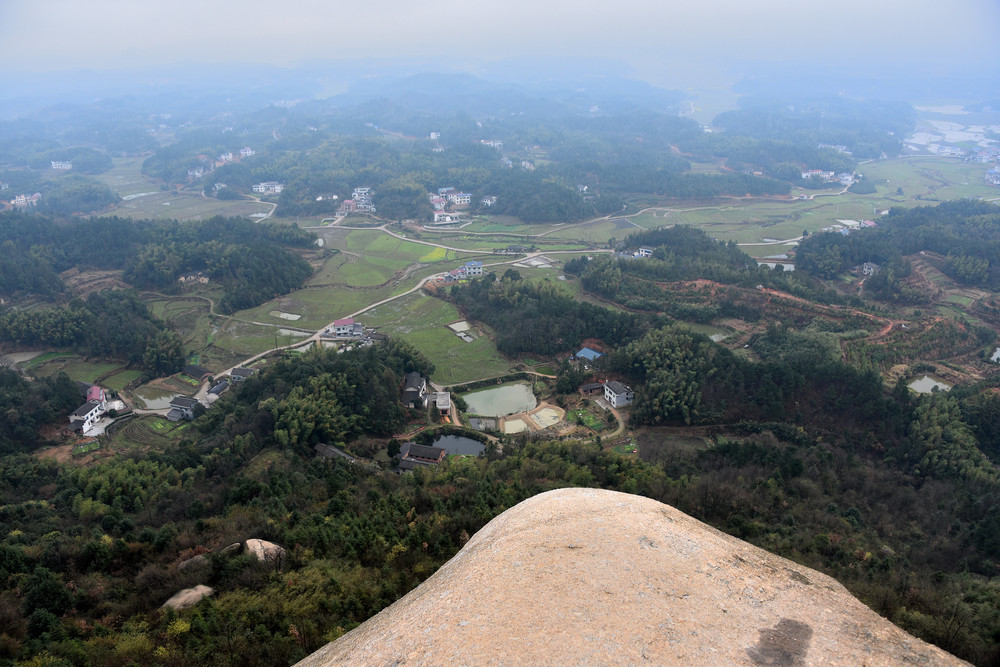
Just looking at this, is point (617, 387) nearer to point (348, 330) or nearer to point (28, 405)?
point (348, 330)

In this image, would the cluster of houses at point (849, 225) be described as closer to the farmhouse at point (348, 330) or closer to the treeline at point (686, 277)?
the treeline at point (686, 277)

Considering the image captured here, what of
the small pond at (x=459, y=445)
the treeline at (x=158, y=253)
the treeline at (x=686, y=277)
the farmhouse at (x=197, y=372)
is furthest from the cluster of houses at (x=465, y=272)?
the small pond at (x=459, y=445)

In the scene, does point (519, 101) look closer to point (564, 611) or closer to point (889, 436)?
point (889, 436)

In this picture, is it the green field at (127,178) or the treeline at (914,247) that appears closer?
the treeline at (914,247)

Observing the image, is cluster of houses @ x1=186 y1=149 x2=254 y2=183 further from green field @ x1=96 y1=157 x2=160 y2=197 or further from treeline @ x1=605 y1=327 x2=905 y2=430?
treeline @ x1=605 y1=327 x2=905 y2=430

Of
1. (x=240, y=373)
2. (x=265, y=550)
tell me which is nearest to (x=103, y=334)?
(x=240, y=373)
